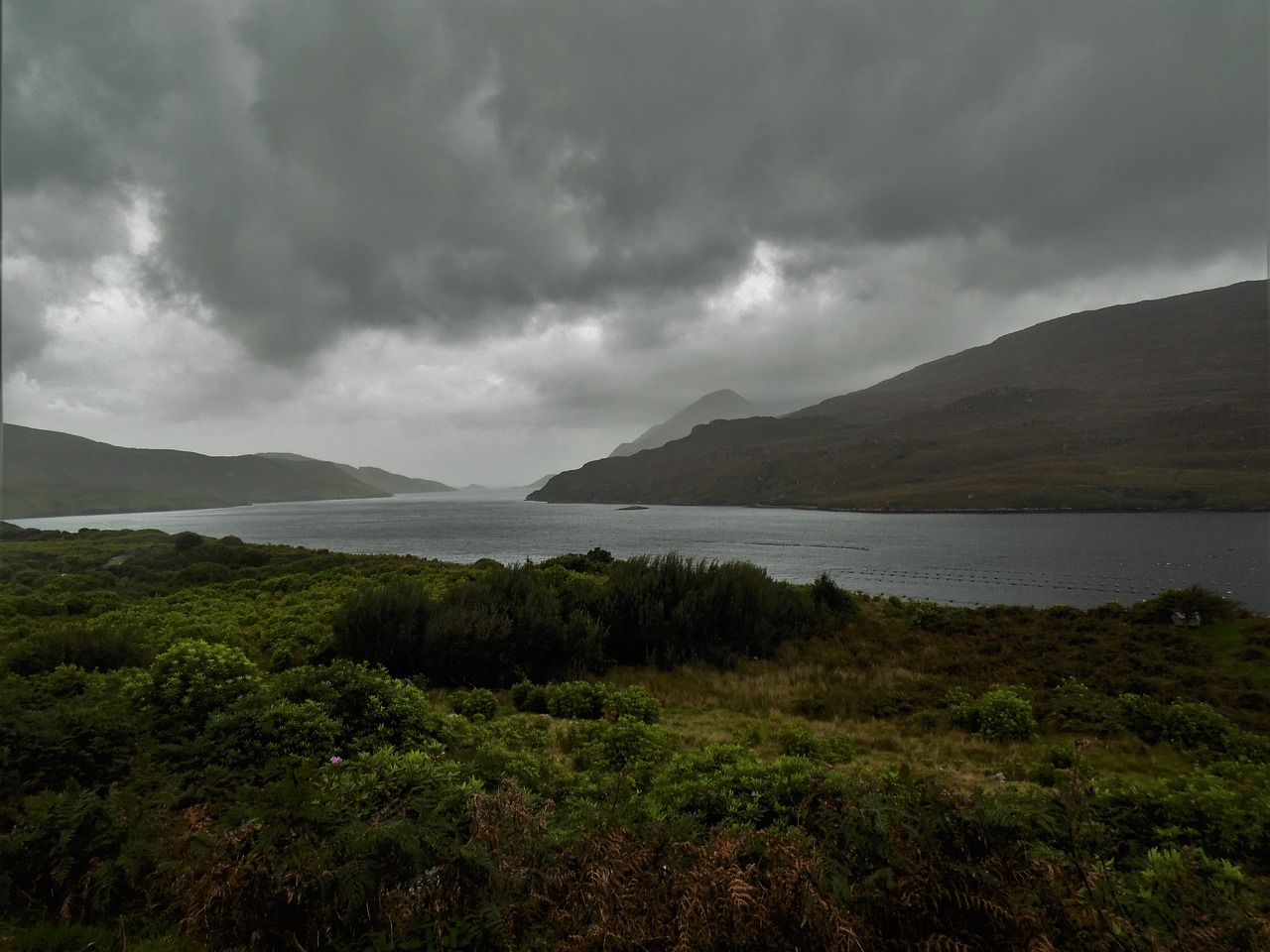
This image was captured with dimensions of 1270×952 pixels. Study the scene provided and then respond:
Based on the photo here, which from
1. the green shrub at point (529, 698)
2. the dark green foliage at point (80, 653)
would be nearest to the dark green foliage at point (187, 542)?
the dark green foliage at point (80, 653)

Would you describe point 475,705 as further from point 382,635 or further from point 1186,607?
point 1186,607

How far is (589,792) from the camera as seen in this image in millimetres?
7172

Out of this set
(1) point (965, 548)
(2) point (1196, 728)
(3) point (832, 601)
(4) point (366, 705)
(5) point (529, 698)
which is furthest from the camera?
(1) point (965, 548)

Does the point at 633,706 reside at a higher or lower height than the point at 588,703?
lower

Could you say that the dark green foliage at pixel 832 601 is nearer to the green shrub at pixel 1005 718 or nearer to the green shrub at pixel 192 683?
the green shrub at pixel 1005 718

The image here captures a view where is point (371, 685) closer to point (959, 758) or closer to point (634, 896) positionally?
point (634, 896)

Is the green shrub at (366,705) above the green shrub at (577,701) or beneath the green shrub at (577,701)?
above

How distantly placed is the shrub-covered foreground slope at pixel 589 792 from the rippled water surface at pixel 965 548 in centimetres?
2997

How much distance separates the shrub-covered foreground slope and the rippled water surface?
2997cm

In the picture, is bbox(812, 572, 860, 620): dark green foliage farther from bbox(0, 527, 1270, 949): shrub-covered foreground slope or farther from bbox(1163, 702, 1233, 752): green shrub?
bbox(1163, 702, 1233, 752): green shrub

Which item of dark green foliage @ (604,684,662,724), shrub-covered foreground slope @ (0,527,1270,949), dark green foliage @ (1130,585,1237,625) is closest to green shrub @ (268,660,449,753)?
shrub-covered foreground slope @ (0,527,1270,949)

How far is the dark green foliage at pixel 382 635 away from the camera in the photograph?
14336 mm

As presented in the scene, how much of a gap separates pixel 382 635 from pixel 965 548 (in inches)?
2825

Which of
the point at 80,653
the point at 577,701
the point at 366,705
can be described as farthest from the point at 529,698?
the point at 80,653
